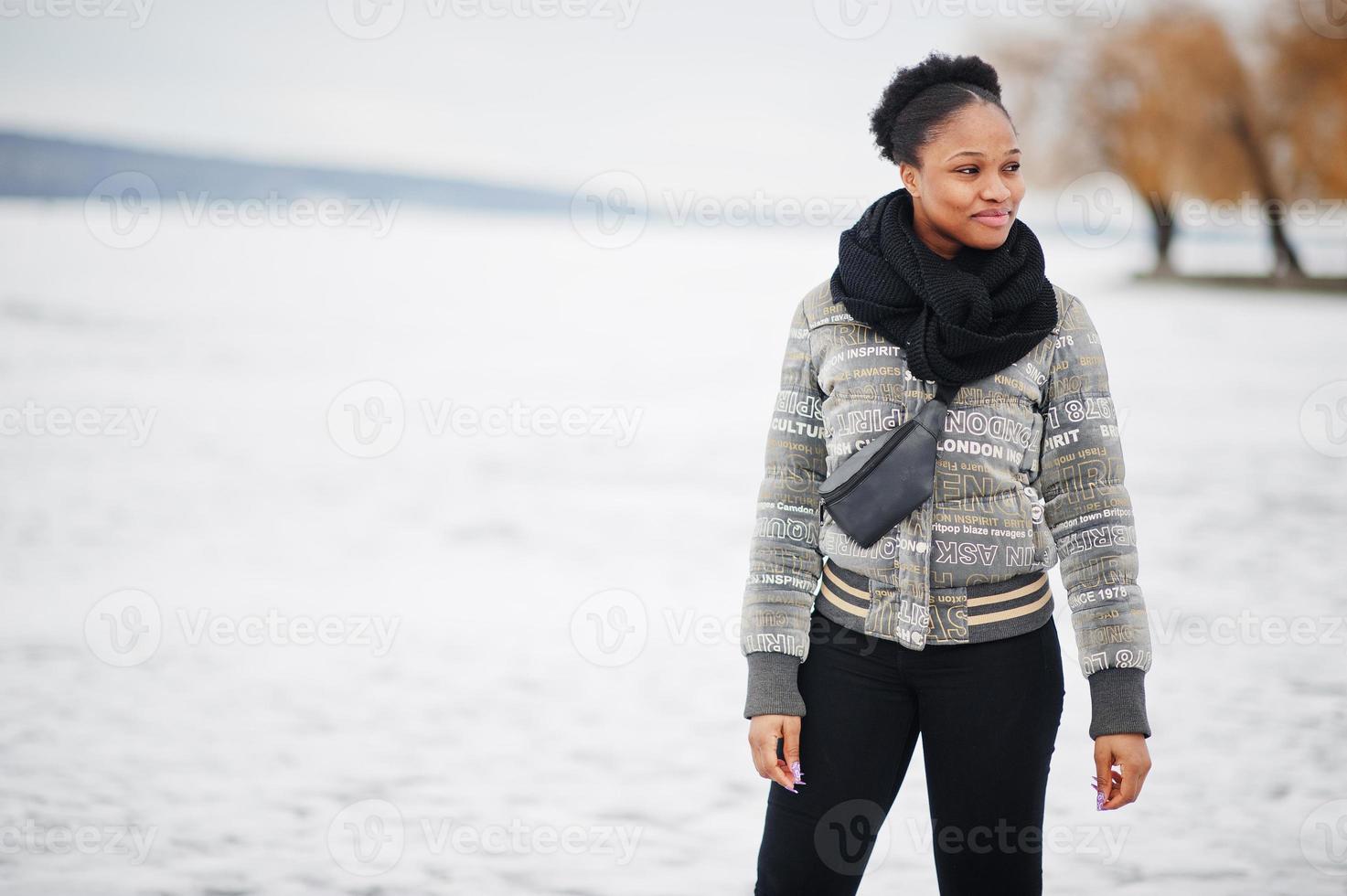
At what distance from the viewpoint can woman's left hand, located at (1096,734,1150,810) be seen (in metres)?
1.37

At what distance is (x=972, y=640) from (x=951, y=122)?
616 millimetres

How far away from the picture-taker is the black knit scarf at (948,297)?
1.35 meters


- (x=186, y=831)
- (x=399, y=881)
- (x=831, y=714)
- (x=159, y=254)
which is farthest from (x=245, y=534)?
(x=159, y=254)

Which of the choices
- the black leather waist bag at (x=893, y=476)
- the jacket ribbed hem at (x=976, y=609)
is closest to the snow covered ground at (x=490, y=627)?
the jacket ribbed hem at (x=976, y=609)

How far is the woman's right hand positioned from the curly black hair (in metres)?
0.71

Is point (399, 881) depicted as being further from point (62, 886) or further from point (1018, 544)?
point (1018, 544)

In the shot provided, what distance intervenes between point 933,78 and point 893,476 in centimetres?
50

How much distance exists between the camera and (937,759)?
1.44 meters

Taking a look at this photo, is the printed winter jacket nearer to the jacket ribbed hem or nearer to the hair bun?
the jacket ribbed hem

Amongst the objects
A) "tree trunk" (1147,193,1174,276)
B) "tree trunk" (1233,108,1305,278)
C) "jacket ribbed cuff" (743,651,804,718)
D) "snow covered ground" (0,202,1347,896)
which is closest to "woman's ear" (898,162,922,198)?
"jacket ribbed cuff" (743,651,804,718)

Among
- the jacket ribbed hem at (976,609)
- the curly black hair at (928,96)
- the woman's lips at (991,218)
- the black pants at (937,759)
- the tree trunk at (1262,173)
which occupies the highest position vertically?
the tree trunk at (1262,173)

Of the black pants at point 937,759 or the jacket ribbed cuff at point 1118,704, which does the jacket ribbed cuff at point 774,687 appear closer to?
the black pants at point 937,759

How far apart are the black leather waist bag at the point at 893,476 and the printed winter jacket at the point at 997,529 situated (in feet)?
0.08

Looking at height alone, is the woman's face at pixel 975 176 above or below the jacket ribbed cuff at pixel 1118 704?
above
